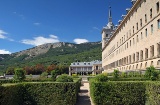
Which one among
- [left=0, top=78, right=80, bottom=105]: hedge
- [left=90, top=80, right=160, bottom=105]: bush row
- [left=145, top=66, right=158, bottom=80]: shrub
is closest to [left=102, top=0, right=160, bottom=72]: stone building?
[left=145, top=66, right=158, bottom=80]: shrub

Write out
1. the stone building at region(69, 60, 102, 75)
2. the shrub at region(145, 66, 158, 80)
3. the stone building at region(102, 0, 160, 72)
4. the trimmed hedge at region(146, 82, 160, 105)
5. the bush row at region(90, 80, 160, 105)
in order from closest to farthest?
the trimmed hedge at region(146, 82, 160, 105) → the bush row at region(90, 80, 160, 105) → the shrub at region(145, 66, 158, 80) → the stone building at region(102, 0, 160, 72) → the stone building at region(69, 60, 102, 75)

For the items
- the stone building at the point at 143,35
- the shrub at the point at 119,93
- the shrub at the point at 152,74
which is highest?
the stone building at the point at 143,35

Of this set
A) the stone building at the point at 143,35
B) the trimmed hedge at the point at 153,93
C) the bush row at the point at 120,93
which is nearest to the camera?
the trimmed hedge at the point at 153,93

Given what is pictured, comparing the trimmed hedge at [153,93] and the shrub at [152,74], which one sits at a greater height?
the shrub at [152,74]

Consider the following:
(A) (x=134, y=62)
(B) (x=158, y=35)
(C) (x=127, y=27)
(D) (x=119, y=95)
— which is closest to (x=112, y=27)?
(C) (x=127, y=27)

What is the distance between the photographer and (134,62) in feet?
138

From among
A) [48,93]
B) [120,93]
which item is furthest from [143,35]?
[48,93]

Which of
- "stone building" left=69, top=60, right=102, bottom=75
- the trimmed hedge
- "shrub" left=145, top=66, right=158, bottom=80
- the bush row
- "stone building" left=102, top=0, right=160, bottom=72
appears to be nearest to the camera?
the trimmed hedge

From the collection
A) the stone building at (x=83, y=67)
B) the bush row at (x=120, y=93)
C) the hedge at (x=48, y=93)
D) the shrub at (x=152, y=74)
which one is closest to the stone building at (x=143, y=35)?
the shrub at (x=152, y=74)

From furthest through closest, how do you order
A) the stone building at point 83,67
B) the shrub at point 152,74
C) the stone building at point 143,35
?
the stone building at point 83,67, the stone building at point 143,35, the shrub at point 152,74

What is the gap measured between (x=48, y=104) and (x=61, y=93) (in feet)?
3.86

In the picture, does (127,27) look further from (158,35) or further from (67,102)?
(67,102)

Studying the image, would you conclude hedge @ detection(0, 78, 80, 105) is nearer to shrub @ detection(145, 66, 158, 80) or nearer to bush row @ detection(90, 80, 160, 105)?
bush row @ detection(90, 80, 160, 105)

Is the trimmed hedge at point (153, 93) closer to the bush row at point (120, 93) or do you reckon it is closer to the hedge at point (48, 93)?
the bush row at point (120, 93)
